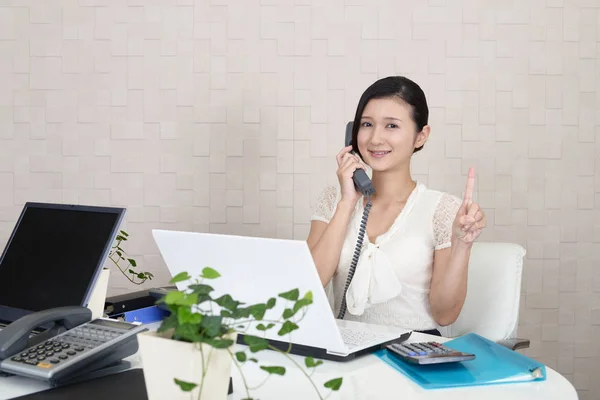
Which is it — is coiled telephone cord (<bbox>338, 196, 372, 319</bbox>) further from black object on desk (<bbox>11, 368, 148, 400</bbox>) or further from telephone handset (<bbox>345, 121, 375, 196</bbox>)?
black object on desk (<bbox>11, 368, 148, 400</bbox>)

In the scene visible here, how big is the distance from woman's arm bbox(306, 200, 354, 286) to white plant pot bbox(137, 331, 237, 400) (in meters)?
1.37

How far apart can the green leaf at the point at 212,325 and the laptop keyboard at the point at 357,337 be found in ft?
2.37

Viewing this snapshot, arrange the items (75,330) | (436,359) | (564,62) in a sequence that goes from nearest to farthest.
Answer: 1. (436,359)
2. (75,330)
3. (564,62)

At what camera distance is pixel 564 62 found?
3.05 m

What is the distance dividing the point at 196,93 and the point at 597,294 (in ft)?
7.05

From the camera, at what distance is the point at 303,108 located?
3.10 m

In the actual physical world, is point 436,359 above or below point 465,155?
below

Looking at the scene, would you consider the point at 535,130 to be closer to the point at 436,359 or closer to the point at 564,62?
the point at 564,62

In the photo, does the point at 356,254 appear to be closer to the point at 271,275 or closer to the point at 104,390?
the point at 271,275

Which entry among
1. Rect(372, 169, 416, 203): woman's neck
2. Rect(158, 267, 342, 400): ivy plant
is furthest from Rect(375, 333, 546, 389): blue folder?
Rect(372, 169, 416, 203): woman's neck

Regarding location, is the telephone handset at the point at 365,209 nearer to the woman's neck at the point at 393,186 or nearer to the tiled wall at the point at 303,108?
the woman's neck at the point at 393,186

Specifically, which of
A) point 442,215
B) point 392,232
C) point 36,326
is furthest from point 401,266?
point 36,326

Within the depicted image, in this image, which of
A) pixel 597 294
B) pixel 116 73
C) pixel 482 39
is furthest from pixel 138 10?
pixel 597 294

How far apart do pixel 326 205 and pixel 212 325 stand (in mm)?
1774
